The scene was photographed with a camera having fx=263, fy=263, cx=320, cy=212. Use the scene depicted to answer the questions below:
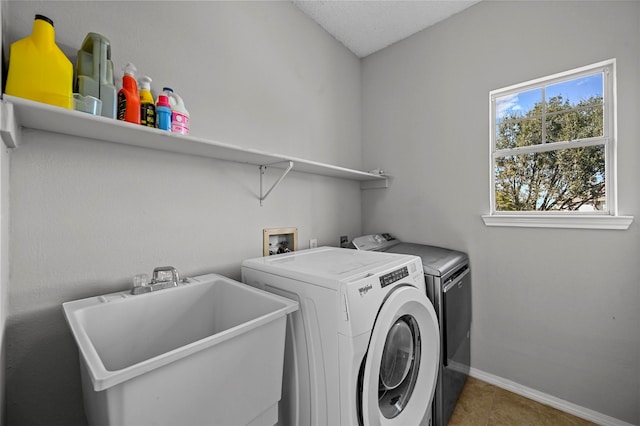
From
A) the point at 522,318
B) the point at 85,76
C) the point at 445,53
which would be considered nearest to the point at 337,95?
the point at 445,53

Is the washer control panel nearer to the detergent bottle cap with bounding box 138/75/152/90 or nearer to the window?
the window

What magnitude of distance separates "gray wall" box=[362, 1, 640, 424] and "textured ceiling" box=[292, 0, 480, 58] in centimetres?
10

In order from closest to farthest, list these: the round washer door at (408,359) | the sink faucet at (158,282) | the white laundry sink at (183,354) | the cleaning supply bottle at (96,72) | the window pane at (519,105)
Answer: the white laundry sink at (183,354), the cleaning supply bottle at (96,72), the sink faucet at (158,282), the round washer door at (408,359), the window pane at (519,105)

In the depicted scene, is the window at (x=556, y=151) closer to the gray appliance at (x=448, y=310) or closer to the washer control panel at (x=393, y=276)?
the gray appliance at (x=448, y=310)

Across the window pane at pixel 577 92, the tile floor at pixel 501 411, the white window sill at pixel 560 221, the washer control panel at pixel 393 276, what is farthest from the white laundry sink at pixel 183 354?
the window pane at pixel 577 92

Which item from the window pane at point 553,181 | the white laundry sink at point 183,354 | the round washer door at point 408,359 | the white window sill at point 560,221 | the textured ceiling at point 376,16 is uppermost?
the textured ceiling at point 376,16

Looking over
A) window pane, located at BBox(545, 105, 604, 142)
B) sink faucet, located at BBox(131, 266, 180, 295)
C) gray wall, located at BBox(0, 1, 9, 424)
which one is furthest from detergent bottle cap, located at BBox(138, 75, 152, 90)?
window pane, located at BBox(545, 105, 604, 142)

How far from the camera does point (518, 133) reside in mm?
1947

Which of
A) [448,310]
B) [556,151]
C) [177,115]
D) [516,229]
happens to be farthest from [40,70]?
[556,151]

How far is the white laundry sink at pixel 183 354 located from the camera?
649 mm

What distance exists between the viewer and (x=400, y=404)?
135 cm

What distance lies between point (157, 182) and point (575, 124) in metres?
2.57

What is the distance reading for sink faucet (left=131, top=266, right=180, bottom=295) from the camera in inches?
43.7

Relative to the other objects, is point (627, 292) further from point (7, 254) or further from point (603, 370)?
point (7, 254)
